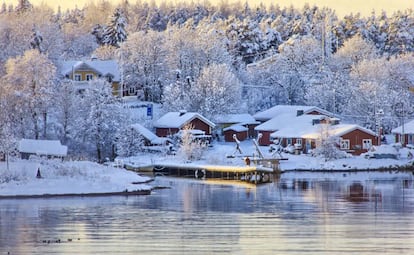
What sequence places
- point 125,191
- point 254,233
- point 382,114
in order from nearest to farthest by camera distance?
point 254,233 → point 125,191 → point 382,114

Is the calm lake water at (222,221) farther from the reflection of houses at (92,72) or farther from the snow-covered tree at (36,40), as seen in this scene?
the snow-covered tree at (36,40)

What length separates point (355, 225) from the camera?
123 feet

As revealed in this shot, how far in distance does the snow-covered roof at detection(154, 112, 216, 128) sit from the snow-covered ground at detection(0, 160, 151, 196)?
2168 cm

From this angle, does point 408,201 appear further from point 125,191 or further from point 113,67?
point 113,67

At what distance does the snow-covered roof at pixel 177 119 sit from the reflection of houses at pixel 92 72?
1038cm

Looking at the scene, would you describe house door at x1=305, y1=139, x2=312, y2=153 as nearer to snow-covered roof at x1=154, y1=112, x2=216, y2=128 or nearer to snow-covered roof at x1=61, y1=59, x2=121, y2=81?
snow-covered roof at x1=154, y1=112, x2=216, y2=128

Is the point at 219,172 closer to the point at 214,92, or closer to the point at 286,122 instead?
the point at 286,122

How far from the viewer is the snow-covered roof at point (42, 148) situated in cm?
6209

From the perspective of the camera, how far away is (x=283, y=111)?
85.8 metres

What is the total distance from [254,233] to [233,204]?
10.6 metres

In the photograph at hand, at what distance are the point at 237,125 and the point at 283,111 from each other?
5.47 m

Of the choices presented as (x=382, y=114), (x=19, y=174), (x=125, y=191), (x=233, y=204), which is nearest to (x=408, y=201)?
(x=233, y=204)

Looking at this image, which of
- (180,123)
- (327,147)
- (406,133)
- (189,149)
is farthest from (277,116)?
(189,149)

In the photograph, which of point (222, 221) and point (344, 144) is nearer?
point (222, 221)
